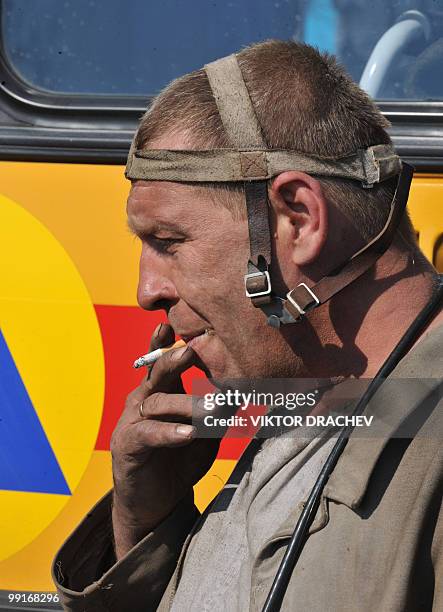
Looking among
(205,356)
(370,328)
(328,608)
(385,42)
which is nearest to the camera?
(328,608)

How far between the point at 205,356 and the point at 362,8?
3.69 feet

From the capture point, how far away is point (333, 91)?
1.52 metres

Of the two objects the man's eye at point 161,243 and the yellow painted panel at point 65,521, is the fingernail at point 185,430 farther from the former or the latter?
the yellow painted panel at point 65,521

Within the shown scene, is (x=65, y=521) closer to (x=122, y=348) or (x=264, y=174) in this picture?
(x=122, y=348)

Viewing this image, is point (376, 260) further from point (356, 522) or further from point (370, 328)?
point (356, 522)

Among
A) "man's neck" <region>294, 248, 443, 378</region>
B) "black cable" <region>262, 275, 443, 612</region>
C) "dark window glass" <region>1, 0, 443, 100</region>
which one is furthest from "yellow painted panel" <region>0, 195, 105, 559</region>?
"black cable" <region>262, 275, 443, 612</region>

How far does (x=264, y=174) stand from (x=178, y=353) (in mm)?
367

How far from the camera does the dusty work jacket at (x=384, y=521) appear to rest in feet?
3.91

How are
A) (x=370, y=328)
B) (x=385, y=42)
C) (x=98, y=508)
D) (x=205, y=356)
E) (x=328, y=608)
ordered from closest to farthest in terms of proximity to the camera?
(x=328, y=608), (x=370, y=328), (x=205, y=356), (x=98, y=508), (x=385, y=42)

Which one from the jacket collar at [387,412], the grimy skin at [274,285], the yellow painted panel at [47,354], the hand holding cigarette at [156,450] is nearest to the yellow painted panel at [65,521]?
the yellow painted panel at [47,354]

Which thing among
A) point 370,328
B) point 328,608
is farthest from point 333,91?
point 328,608

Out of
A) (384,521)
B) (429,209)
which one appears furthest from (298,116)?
(429,209)

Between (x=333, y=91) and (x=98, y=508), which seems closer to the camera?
(x=333, y=91)

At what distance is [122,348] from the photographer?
2277mm
